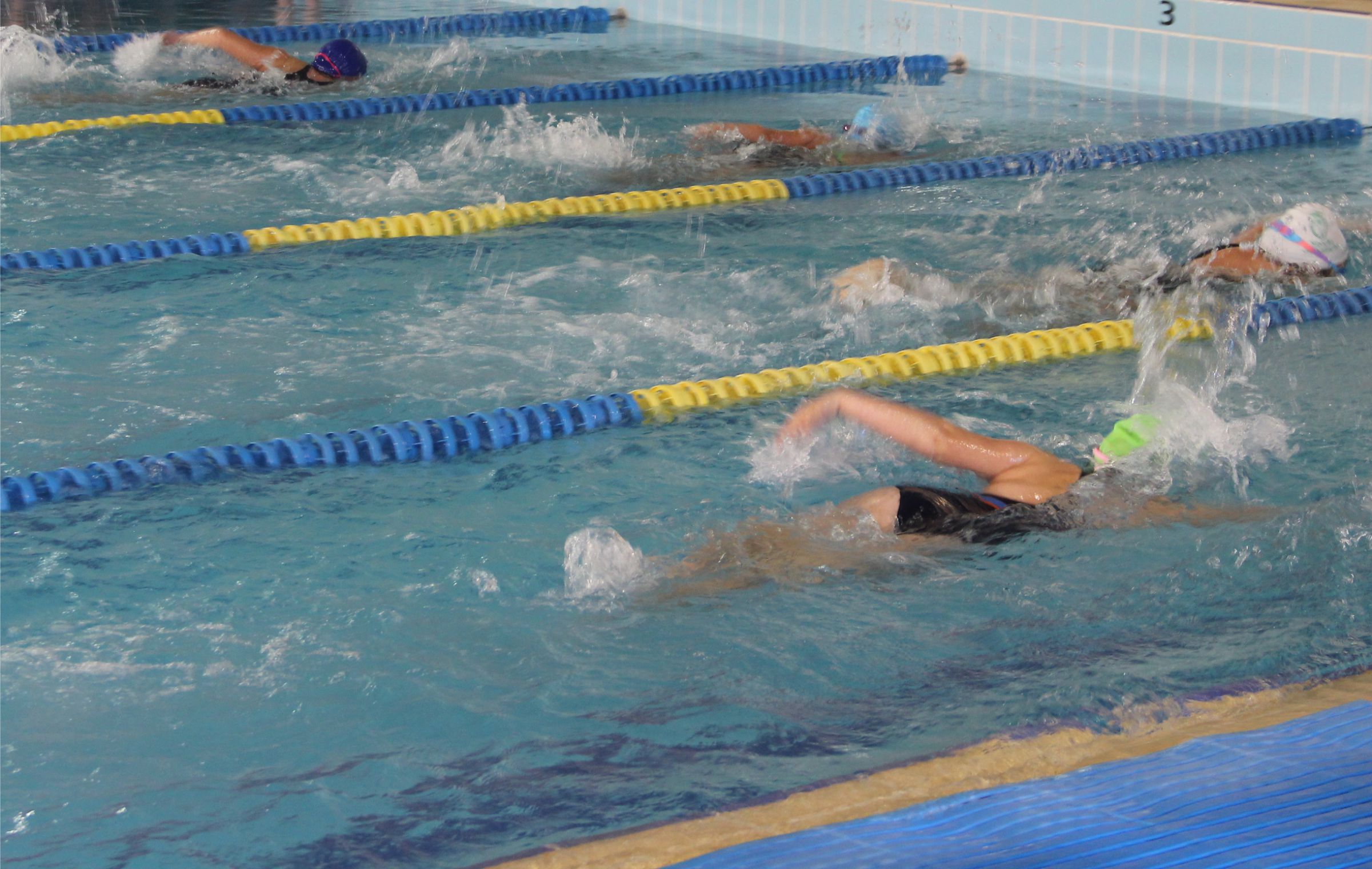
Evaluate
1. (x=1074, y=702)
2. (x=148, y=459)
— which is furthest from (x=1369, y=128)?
(x=148, y=459)

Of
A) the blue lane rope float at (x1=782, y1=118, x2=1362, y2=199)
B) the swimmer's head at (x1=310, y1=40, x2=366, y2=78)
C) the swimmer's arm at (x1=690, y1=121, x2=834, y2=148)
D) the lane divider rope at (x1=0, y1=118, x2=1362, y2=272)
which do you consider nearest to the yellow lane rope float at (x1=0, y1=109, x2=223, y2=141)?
the swimmer's head at (x1=310, y1=40, x2=366, y2=78)

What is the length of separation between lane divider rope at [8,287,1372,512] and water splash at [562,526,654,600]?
83 centimetres

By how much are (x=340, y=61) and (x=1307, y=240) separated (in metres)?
5.61

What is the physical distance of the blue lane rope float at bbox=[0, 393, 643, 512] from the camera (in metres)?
3.43

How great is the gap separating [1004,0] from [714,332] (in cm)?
566

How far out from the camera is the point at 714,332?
4.67 m

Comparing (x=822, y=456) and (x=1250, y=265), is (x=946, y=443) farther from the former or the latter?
(x=1250, y=265)

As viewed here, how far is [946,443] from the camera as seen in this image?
3436 millimetres

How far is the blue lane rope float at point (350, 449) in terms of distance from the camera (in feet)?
11.2

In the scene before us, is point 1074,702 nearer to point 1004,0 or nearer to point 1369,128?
point 1369,128

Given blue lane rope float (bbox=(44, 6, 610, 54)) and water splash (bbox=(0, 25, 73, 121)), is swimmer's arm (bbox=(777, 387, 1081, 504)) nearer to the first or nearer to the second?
water splash (bbox=(0, 25, 73, 121))

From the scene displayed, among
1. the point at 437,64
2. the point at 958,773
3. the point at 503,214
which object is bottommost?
the point at 958,773

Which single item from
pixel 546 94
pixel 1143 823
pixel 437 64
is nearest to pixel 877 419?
pixel 1143 823

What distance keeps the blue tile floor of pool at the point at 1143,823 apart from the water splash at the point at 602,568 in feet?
3.49
